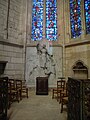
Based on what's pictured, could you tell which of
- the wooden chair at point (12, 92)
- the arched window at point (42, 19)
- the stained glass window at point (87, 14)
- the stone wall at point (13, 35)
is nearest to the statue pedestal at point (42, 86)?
the wooden chair at point (12, 92)

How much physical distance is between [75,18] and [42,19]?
1911 mm

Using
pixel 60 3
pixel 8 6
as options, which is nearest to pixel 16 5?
pixel 8 6

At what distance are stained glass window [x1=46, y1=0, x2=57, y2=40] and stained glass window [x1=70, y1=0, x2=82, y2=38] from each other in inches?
38.9

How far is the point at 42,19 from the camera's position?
7.33 meters

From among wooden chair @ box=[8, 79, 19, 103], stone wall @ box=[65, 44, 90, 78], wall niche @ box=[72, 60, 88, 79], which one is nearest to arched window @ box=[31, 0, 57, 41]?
stone wall @ box=[65, 44, 90, 78]

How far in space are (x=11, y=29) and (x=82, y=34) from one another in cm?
363

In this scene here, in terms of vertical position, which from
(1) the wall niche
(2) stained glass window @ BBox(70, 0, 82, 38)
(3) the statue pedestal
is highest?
(2) stained glass window @ BBox(70, 0, 82, 38)

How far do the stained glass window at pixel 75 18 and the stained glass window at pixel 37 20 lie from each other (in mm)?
1780

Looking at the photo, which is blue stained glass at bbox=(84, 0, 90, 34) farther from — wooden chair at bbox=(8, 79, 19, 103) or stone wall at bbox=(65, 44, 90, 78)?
wooden chair at bbox=(8, 79, 19, 103)

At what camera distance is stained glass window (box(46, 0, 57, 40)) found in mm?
7159

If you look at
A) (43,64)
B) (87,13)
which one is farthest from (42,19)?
(43,64)

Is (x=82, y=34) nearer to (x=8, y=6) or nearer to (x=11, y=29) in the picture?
(x=11, y=29)

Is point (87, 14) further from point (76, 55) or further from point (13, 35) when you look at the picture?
point (13, 35)

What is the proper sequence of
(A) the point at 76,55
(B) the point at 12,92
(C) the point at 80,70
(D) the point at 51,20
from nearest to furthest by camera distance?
(B) the point at 12,92
(C) the point at 80,70
(A) the point at 76,55
(D) the point at 51,20
